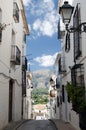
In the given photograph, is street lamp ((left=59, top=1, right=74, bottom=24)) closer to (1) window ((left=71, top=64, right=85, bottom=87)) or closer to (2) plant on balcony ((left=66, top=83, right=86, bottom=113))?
(2) plant on balcony ((left=66, top=83, right=86, bottom=113))

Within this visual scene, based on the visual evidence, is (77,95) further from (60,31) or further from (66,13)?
(60,31)

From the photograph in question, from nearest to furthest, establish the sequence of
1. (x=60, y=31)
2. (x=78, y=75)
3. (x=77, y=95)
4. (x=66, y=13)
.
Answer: (x=66, y=13) < (x=77, y=95) < (x=78, y=75) < (x=60, y=31)

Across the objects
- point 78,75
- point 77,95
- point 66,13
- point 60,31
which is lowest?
point 77,95

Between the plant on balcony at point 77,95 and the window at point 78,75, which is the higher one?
the window at point 78,75

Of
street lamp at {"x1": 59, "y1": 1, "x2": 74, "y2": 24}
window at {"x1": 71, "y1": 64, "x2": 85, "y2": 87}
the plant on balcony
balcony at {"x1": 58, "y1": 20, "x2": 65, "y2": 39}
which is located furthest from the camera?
balcony at {"x1": 58, "y1": 20, "x2": 65, "y2": 39}

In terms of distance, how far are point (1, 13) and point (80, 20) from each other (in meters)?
3.85

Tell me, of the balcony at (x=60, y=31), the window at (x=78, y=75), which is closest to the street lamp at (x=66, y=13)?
the window at (x=78, y=75)

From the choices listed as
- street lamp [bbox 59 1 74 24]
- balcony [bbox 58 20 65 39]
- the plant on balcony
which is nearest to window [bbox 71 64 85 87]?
the plant on balcony

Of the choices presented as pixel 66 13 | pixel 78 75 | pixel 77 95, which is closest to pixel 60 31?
pixel 78 75

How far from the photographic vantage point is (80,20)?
1282cm

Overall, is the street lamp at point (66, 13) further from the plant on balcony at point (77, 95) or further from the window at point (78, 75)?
the window at point (78, 75)

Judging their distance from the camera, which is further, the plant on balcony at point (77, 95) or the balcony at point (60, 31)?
the balcony at point (60, 31)

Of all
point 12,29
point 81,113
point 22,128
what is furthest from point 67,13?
point 12,29

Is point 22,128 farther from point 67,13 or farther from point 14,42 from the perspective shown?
point 67,13
